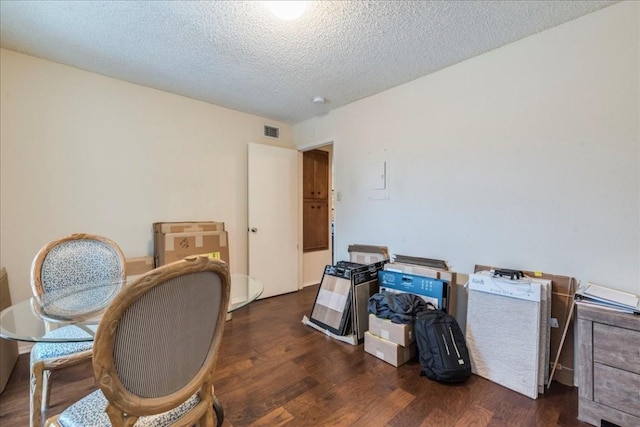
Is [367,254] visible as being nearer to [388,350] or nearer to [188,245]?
[388,350]

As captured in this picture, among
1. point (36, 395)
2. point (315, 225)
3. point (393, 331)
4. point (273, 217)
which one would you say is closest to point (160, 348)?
point (36, 395)

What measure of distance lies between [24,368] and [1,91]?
223 centimetres

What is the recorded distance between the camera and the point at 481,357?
2.08m

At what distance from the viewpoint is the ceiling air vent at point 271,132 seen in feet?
13.5

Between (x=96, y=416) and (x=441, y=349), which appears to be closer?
(x=96, y=416)

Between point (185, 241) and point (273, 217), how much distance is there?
1310 millimetres

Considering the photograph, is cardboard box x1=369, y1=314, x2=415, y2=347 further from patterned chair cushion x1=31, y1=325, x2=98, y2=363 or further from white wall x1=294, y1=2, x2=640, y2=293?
patterned chair cushion x1=31, y1=325, x2=98, y2=363

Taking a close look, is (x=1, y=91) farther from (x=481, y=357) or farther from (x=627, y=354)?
(x=627, y=354)

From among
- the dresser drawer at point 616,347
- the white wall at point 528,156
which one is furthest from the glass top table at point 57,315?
the dresser drawer at point 616,347

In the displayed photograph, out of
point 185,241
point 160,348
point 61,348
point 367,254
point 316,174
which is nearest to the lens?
point 160,348

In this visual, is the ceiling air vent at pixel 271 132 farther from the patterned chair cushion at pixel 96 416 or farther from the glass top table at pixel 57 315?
the patterned chair cushion at pixel 96 416

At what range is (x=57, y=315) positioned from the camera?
154 centimetres

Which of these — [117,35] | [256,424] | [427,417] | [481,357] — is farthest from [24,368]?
[481,357]

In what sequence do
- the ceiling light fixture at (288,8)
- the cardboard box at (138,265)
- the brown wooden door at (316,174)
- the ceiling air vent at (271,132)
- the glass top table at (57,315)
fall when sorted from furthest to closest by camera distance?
the brown wooden door at (316,174) < the ceiling air vent at (271,132) < the cardboard box at (138,265) < the ceiling light fixture at (288,8) < the glass top table at (57,315)
